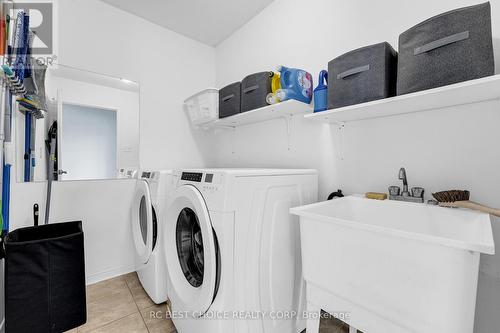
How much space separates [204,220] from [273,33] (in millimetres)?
1917

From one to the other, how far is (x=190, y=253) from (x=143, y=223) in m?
0.79

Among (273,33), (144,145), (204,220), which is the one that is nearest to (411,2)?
(273,33)

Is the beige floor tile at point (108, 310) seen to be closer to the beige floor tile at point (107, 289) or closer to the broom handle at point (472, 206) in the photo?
the beige floor tile at point (107, 289)

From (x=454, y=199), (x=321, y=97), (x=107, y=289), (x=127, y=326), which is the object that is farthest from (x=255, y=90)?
(x=107, y=289)

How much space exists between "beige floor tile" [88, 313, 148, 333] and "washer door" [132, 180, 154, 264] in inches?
15.4

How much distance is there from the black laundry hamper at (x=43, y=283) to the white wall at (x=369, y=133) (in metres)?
1.66

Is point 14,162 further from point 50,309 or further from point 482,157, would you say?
point 482,157

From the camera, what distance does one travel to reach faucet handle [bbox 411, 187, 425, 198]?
1.14 metres

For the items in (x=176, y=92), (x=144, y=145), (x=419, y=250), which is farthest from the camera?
(x=176, y=92)

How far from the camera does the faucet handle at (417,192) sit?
45.1 inches

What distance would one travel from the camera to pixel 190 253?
4.69 feet

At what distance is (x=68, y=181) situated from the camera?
1927 mm

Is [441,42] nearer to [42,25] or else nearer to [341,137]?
[341,137]

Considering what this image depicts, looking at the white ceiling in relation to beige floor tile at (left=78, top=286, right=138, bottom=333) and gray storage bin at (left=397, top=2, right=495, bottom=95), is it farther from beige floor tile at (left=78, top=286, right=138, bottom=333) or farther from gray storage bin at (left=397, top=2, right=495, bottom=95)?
beige floor tile at (left=78, top=286, right=138, bottom=333)
